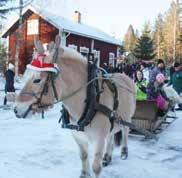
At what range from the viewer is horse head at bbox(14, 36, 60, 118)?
3.60 meters

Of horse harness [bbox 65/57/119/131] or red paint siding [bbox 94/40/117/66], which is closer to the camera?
horse harness [bbox 65/57/119/131]

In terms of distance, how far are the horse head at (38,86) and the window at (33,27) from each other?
24697 millimetres

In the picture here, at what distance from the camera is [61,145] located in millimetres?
6898

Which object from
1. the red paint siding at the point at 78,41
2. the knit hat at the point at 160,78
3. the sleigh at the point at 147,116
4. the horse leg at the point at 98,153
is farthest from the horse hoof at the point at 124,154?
the red paint siding at the point at 78,41

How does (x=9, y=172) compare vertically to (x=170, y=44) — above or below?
below

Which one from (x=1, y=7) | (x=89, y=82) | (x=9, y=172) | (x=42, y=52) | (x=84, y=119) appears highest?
(x=1, y=7)

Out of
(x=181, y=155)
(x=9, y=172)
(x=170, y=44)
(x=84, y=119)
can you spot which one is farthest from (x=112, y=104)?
(x=170, y=44)

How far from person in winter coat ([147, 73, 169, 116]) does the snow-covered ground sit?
576 millimetres

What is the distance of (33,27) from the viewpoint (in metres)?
28.2

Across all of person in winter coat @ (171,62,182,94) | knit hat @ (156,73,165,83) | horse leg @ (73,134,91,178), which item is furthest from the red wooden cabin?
horse leg @ (73,134,91,178)

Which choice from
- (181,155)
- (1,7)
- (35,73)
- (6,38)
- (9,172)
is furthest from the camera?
(6,38)

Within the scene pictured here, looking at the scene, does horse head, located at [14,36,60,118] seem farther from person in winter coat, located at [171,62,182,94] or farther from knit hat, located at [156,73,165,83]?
person in winter coat, located at [171,62,182,94]

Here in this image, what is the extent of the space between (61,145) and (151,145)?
1.69 m

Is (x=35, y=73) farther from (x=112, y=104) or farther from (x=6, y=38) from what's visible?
(x=6, y=38)
